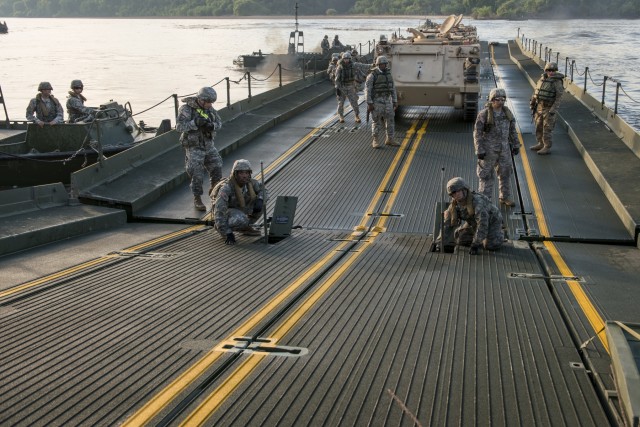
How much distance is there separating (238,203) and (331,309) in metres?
3.69

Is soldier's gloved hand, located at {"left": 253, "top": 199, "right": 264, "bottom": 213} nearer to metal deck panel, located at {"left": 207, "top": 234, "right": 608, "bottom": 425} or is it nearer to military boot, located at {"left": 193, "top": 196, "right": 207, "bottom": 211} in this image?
military boot, located at {"left": 193, "top": 196, "right": 207, "bottom": 211}

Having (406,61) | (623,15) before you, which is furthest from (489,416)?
(623,15)

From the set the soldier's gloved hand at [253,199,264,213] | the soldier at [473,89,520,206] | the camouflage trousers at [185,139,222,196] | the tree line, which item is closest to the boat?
the camouflage trousers at [185,139,222,196]

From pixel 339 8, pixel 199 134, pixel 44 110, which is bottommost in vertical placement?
pixel 44 110

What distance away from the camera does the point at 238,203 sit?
1073 centimetres

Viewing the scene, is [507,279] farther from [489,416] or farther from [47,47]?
[47,47]

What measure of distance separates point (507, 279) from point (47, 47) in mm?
95293

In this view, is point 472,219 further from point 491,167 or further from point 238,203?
point 238,203

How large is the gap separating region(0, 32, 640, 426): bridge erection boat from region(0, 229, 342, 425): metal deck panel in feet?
0.08

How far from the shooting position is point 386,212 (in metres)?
12.1

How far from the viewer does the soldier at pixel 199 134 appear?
12.1 metres

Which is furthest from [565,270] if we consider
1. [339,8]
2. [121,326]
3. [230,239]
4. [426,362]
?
[339,8]

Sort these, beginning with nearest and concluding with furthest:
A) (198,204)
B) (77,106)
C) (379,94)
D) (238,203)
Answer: (238,203)
(198,204)
(379,94)
(77,106)

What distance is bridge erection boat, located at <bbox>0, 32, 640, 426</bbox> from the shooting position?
5426 mm
